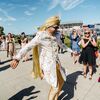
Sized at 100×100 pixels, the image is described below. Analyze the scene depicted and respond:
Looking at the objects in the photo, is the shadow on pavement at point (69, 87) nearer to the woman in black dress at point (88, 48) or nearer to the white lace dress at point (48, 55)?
the woman in black dress at point (88, 48)

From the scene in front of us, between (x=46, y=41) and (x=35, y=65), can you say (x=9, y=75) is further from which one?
(x=46, y=41)

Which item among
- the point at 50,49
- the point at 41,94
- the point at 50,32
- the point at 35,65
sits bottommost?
the point at 41,94

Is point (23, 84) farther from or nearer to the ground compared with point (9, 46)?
nearer to the ground

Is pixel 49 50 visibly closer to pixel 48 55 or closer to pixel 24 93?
pixel 48 55

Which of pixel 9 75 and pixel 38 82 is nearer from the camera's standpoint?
pixel 38 82

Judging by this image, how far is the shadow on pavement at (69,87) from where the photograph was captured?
19.9ft

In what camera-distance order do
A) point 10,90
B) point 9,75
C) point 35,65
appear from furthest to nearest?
Answer: 1. point 9,75
2. point 10,90
3. point 35,65

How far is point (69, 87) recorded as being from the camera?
6875 millimetres

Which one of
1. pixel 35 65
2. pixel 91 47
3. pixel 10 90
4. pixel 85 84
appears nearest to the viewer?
pixel 35 65

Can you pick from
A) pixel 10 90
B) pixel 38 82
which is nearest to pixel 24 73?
pixel 38 82

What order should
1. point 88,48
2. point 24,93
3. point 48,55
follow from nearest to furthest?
point 48,55
point 24,93
point 88,48

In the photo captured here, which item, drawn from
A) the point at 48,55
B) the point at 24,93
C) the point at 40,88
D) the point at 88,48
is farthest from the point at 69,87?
the point at 48,55

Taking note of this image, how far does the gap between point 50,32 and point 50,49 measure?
363mm

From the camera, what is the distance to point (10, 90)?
676cm
